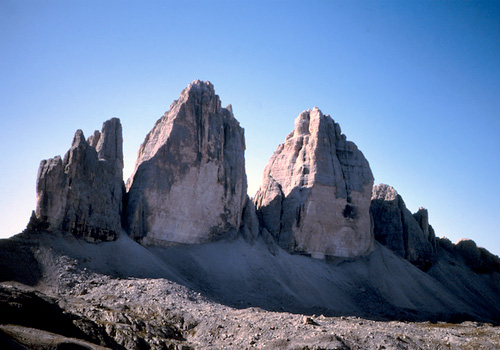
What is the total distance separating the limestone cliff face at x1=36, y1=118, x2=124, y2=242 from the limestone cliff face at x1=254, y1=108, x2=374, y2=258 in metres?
20.7

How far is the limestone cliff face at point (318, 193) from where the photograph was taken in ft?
197

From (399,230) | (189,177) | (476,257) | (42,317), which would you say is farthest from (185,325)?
(476,257)

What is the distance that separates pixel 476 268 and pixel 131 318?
60748 mm

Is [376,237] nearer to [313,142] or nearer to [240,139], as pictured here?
[313,142]

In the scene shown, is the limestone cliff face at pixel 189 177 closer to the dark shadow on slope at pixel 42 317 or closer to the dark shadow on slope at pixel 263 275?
the dark shadow on slope at pixel 263 275

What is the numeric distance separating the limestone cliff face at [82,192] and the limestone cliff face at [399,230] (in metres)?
38.1

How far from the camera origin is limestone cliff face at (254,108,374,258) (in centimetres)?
6012

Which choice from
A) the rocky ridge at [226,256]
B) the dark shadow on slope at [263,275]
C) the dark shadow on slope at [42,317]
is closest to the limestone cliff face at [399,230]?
the rocky ridge at [226,256]

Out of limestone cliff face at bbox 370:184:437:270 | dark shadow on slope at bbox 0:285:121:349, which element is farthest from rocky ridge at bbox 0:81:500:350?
limestone cliff face at bbox 370:184:437:270

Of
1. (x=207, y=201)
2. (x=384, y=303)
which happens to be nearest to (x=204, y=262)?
(x=207, y=201)

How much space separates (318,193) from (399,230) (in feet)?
53.5

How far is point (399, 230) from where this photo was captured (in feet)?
234

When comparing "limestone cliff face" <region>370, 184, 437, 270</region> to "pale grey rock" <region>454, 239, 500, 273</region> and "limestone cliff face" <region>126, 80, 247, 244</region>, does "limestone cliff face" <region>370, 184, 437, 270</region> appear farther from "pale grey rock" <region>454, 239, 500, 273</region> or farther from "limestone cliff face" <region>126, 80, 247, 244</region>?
"limestone cliff face" <region>126, 80, 247, 244</region>

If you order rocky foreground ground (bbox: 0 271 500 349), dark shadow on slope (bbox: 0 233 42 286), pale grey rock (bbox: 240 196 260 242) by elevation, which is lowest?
rocky foreground ground (bbox: 0 271 500 349)
